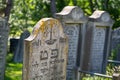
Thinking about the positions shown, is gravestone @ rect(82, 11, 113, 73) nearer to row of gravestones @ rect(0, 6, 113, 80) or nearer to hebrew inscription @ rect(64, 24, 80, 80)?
row of gravestones @ rect(0, 6, 113, 80)

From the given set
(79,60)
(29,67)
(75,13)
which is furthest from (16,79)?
(29,67)

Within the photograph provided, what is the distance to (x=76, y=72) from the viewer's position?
895 centimetres

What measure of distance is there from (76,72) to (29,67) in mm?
3104

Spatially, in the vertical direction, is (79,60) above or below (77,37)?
below

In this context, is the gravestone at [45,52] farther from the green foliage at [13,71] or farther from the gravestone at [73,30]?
the green foliage at [13,71]

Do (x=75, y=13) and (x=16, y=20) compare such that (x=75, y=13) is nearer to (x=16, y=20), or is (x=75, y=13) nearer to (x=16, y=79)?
(x=16, y=79)

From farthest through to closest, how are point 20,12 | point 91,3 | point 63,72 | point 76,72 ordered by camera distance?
point 20,12 → point 91,3 → point 76,72 → point 63,72

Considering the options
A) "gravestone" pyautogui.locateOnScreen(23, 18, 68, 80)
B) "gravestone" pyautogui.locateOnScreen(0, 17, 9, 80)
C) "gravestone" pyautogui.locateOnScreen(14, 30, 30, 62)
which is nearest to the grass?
"gravestone" pyautogui.locateOnScreen(14, 30, 30, 62)

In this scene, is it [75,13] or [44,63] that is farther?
[75,13]

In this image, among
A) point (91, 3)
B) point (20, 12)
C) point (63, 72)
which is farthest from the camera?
point (20, 12)

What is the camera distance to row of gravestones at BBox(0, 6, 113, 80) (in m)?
6.11

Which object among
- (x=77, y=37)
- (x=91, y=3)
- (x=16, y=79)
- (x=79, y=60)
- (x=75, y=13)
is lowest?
(x=16, y=79)

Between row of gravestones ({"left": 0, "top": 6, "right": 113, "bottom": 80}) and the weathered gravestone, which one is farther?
the weathered gravestone

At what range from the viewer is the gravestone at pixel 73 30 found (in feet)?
31.6
